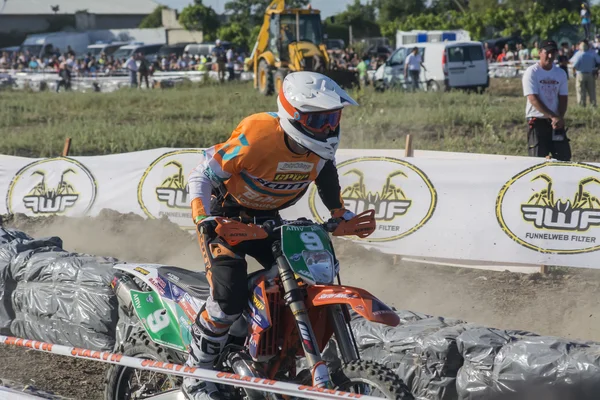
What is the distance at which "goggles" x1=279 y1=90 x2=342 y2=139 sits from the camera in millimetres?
4250

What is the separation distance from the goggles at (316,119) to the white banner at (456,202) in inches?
169

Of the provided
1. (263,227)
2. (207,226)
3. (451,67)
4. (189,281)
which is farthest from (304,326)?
(451,67)

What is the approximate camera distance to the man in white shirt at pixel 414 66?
2844 cm

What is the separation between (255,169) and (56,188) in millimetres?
6823

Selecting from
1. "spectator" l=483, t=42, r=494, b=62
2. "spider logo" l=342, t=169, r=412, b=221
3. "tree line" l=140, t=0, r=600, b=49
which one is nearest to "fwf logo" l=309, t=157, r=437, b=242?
"spider logo" l=342, t=169, r=412, b=221

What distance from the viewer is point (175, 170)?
990 cm

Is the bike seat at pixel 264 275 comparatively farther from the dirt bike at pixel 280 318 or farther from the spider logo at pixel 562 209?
the spider logo at pixel 562 209

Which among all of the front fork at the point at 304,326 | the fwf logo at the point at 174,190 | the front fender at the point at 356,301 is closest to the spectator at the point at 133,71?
the fwf logo at the point at 174,190

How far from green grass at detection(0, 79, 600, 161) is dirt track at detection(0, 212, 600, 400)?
5.52 metres

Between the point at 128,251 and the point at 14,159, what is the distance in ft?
7.69

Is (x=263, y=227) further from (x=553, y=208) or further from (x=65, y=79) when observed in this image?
(x=65, y=79)

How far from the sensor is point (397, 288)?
→ 27.3 feet

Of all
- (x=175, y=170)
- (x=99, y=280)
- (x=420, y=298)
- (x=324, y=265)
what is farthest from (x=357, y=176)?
(x=324, y=265)

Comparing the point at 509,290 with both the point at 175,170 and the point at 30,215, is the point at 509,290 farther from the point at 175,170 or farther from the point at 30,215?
the point at 30,215
